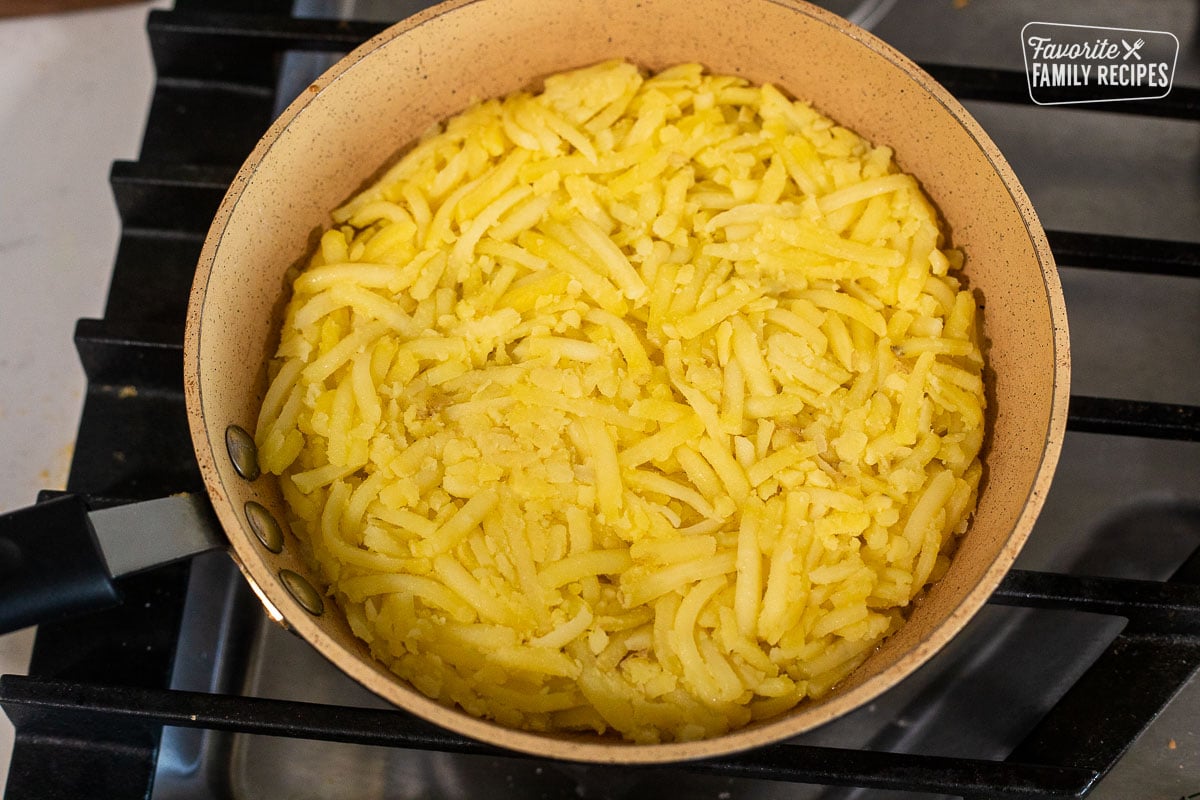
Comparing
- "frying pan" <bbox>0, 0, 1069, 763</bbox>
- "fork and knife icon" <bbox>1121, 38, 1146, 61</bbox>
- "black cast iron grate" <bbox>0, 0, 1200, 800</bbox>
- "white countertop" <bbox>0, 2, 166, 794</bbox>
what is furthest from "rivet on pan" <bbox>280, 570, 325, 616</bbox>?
"fork and knife icon" <bbox>1121, 38, 1146, 61</bbox>

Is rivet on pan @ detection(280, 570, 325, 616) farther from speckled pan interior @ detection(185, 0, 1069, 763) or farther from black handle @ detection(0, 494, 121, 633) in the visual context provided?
black handle @ detection(0, 494, 121, 633)

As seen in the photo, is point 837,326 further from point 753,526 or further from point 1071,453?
point 1071,453

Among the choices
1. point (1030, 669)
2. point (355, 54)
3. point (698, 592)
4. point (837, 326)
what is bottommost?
point (1030, 669)

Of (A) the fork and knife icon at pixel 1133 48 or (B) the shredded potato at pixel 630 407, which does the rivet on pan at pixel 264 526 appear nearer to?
(B) the shredded potato at pixel 630 407

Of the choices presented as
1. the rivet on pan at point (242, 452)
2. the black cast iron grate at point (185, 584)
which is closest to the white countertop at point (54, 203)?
the black cast iron grate at point (185, 584)

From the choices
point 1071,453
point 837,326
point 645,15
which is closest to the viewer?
point 837,326

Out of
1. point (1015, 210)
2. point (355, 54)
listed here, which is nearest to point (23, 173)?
point (355, 54)
